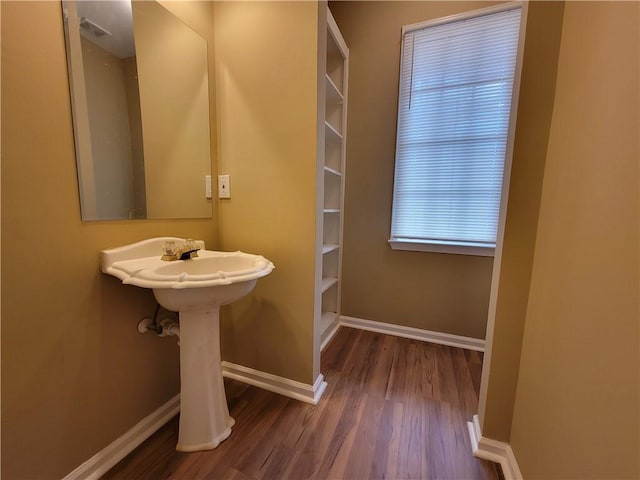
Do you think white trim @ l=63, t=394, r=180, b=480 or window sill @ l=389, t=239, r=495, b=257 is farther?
window sill @ l=389, t=239, r=495, b=257

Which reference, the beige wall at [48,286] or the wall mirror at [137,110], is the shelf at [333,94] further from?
the beige wall at [48,286]

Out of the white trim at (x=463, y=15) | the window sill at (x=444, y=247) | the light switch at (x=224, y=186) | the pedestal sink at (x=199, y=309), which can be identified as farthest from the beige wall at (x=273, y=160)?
the white trim at (x=463, y=15)

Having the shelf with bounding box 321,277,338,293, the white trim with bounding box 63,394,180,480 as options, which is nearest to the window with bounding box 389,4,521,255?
the shelf with bounding box 321,277,338,293

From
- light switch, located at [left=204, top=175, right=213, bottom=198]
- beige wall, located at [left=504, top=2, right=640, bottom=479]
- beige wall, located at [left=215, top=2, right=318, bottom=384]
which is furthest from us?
light switch, located at [left=204, top=175, right=213, bottom=198]

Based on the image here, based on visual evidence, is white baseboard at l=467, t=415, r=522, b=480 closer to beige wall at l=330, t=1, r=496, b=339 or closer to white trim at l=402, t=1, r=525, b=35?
beige wall at l=330, t=1, r=496, b=339

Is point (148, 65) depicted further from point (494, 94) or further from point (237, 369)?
point (494, 94)

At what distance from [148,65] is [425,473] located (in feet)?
6.82

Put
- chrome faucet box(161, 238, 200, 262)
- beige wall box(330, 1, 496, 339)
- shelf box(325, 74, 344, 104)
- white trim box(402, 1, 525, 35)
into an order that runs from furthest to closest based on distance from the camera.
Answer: beige wall box(330, 1, 496, 339) < shelf box(325, 74, 344, 104) < white trim box(402, 1, 525, 35) < chrome faucet box(161, 238, 200, 262)

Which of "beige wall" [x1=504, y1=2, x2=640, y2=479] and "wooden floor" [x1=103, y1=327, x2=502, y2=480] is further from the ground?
"beige wall" [x1=504, y1=2, x2=640, y2=479]

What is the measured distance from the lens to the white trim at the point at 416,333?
1994 millimetres

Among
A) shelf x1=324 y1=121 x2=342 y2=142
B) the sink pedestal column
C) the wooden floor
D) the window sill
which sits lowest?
the wooden floor

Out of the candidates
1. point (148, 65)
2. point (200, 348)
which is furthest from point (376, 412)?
point (148, 65)

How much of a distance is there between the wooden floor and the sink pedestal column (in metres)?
0.06

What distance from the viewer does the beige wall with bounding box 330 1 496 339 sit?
6.39 ft
